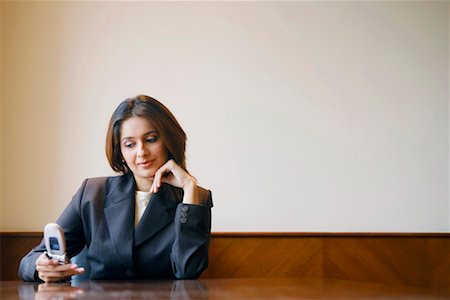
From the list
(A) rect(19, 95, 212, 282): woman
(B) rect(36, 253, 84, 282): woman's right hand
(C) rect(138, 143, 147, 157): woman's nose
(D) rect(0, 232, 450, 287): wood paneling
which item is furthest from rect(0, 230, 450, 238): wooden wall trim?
(B) rect(36, 253, 84, 282): woman's right hand

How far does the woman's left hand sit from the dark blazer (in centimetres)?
4

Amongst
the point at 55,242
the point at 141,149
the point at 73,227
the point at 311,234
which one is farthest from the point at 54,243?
the point at 311,234

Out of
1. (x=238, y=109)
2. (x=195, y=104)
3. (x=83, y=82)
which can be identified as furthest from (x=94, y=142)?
(x=238, y=109)

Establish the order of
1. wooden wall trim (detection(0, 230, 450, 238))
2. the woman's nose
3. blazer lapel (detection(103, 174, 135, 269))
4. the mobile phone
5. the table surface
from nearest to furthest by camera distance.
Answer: the table surface < the mobile phone < blazer lapel (detection(103, 174, 135, 269)) < the woman's nose < wooden wall trim (detection(0, 230, 450, 238))

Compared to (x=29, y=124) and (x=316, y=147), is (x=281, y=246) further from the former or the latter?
(x=29, y=124)

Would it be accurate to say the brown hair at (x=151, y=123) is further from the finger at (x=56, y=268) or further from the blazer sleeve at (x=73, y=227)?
the finger at (x=56, y=268)

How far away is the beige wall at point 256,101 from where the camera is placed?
3.40 m

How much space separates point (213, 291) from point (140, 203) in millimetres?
737

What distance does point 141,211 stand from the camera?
7.63ft

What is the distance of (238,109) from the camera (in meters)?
3.49

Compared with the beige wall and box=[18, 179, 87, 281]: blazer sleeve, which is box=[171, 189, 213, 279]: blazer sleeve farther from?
the beige wall

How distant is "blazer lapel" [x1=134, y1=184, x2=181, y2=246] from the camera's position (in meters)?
2.25

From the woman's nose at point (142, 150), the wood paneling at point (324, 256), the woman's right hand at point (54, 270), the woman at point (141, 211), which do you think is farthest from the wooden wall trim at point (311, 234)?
the woman's right hand at point (54, 270)

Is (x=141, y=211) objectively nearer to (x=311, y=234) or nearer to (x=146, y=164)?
(x=146, y=164)
